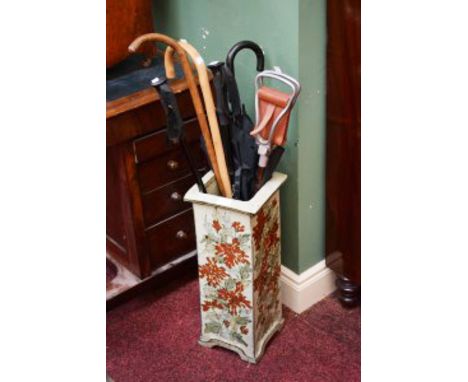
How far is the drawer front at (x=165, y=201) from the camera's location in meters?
1.64

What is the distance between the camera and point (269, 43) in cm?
142

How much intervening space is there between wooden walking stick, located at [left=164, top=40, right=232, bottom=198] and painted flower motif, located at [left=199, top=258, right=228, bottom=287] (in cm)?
17

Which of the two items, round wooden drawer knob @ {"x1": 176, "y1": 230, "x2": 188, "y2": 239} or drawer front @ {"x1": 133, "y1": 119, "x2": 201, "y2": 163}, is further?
round wooden drawer knob @ {"x1": 176, "y1": 230, "x2": 188, "y2": 239}

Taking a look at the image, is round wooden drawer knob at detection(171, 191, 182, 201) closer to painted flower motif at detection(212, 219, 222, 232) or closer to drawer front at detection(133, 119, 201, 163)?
drawer front at detection(133, 119, 201, 163)

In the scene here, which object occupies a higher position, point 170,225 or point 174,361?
point 170,225

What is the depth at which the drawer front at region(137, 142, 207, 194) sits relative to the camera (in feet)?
5.24

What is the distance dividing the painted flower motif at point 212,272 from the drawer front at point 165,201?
0.77 ft

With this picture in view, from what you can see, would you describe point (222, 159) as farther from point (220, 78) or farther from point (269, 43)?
point (269, 43)

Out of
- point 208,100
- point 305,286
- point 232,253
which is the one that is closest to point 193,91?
point 208,100

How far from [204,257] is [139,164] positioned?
293 mm

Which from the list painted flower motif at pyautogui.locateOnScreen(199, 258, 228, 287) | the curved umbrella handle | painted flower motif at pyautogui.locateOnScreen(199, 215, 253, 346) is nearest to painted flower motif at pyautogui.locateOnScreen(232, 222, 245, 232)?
painted flower motif at pyautogui.locateOnScreen(199, 215, 253, 346)

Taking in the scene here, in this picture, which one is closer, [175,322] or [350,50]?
[350,50]

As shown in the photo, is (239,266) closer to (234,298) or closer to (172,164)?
(234,298)
